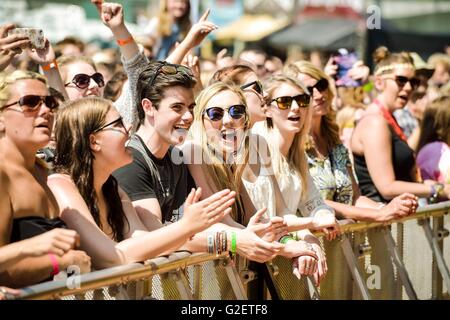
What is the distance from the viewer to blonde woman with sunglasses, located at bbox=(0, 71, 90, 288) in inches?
157

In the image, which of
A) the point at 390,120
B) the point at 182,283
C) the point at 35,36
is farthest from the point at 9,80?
the point at 390,120

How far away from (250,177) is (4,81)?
1.99m

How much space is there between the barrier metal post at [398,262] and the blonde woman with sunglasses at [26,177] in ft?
10.2

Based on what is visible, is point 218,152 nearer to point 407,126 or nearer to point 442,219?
point 442,219

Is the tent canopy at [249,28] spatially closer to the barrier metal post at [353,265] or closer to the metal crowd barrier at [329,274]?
the metal crowd barrier at [329,274]

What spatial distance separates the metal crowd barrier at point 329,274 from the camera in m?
4.17

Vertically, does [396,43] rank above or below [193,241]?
above

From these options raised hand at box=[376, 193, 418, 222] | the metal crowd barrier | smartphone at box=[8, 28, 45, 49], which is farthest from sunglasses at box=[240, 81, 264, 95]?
smartphone at box=[8, 28, 45, 49]

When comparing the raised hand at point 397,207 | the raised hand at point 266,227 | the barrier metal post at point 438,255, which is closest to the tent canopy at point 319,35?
the barrier metal post at point 438,255

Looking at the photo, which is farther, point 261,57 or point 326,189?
point 261,57

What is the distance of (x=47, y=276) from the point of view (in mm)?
4039

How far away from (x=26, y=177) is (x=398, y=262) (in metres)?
3.43
